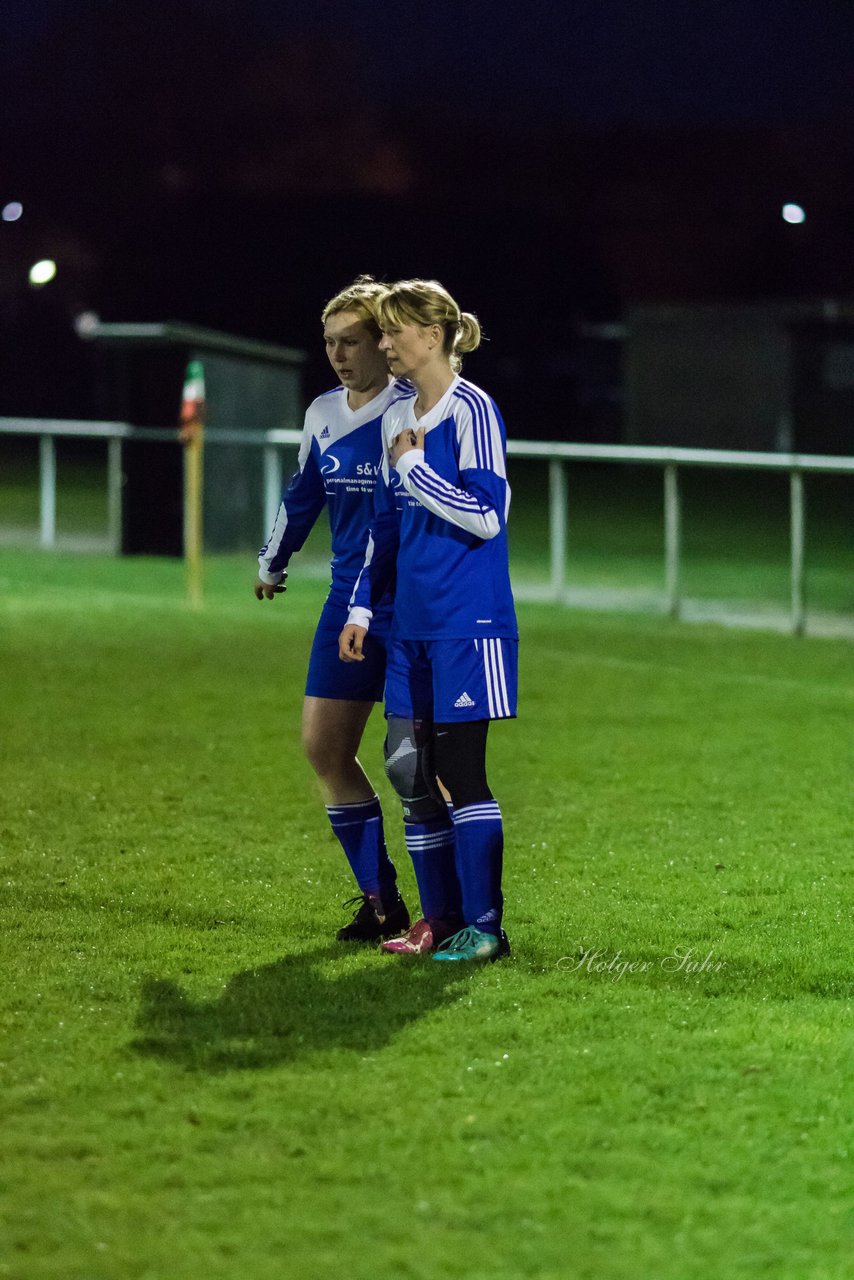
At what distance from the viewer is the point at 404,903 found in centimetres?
617

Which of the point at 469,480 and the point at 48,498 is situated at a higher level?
the point at 48,498

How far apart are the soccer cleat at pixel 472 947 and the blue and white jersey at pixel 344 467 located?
1.02 meters

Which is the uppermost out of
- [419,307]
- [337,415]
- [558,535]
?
[419,307]

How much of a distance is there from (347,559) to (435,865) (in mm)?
Result: 922

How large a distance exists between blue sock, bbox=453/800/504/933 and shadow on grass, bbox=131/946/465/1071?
181mm

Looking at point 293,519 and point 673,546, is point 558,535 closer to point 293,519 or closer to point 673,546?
point 673,546

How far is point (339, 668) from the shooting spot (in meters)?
5.68

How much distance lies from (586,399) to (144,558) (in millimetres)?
31039

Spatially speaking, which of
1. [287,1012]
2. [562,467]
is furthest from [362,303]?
[562,467]

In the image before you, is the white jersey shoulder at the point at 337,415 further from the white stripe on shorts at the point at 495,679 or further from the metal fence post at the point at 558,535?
the metal fence post at the point at 558,535

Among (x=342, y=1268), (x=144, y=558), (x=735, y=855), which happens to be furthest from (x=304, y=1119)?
(x=144, y=558)

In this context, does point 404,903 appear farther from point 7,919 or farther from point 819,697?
point 819,697

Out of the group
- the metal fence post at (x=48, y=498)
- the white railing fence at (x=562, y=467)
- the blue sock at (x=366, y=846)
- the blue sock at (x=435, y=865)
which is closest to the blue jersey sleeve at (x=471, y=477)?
the blue sock at (x=435, y=865)

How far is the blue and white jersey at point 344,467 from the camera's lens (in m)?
5.58
